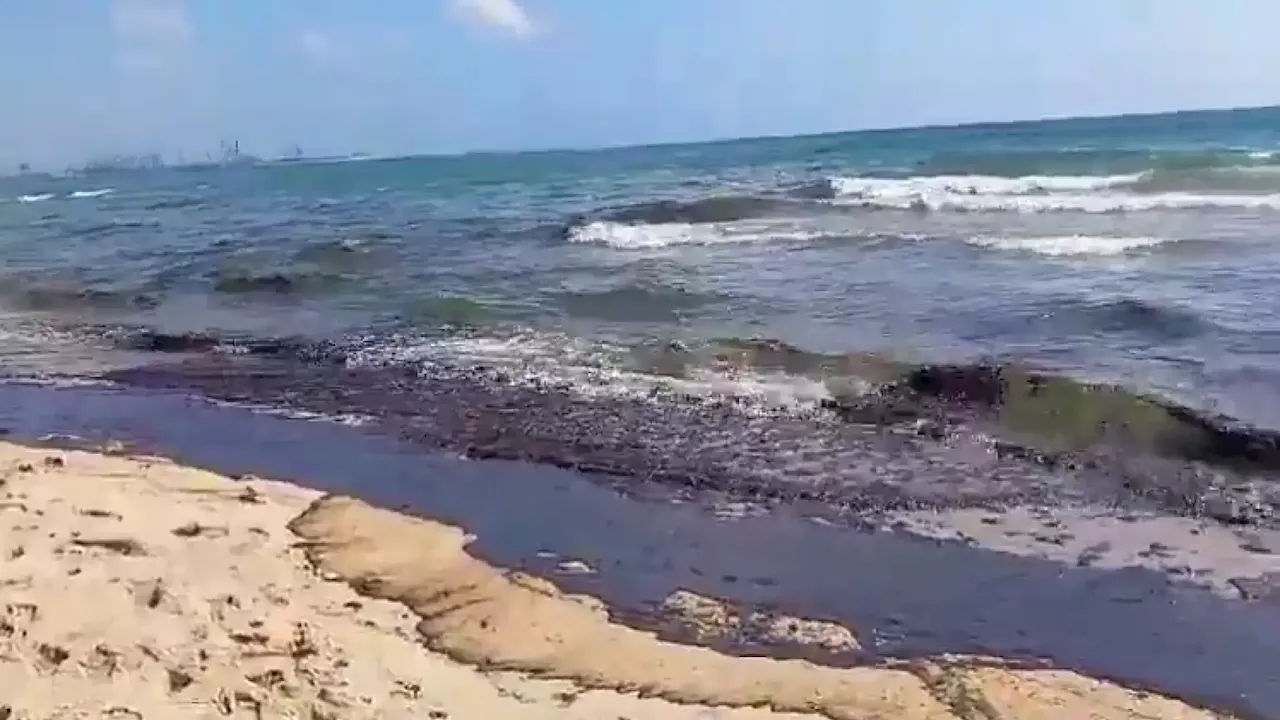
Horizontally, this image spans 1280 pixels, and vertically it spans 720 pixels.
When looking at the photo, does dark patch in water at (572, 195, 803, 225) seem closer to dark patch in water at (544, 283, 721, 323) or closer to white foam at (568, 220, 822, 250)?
white foam at (568, 220, 822, 250)

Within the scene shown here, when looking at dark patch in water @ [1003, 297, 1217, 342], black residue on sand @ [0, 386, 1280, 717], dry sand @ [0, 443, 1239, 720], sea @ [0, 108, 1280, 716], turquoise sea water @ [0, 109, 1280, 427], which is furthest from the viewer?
dark patch in water @ [1003, 297, 1217, 342]

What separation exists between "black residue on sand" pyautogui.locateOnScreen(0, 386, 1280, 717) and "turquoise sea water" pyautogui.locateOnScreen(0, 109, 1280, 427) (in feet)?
8.36

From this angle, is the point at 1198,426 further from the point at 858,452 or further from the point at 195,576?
the point at 195,576

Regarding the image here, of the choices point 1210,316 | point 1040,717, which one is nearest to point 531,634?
point 1040,717

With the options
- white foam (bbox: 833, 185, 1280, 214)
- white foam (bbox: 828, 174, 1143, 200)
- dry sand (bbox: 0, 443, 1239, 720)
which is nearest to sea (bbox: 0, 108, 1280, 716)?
white foam (bbox: 833, 185, 1280, 214)

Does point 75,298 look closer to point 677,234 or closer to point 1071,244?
point 677,234

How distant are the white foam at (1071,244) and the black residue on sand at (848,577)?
12.1 meters

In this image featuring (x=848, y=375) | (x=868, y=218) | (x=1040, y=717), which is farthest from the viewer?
(x=868, y=218)

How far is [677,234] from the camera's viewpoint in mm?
22422

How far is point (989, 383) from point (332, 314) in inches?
337

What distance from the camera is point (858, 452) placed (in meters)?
7.57

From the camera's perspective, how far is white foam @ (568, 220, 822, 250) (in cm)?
2078

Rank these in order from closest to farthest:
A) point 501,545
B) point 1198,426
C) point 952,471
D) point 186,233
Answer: point 501,545 → point 952,471 → point 1198,426 → point 186,233

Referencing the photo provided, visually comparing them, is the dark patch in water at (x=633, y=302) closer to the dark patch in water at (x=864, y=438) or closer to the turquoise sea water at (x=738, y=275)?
the turquoise sea water at (x=738, y=275)
